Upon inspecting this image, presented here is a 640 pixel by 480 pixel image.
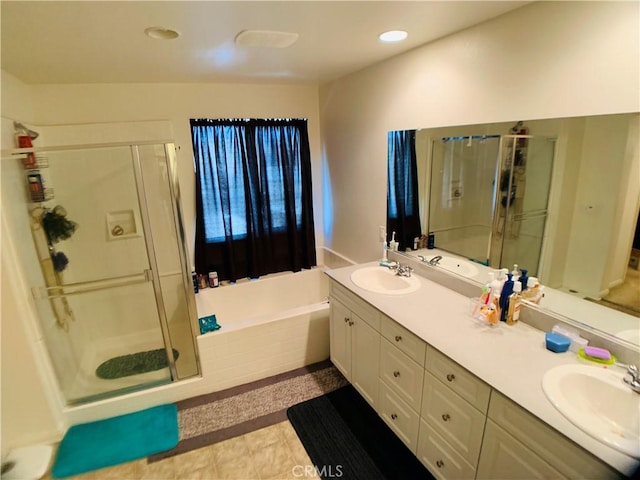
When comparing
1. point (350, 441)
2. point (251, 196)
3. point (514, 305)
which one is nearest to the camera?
point (514, 305)

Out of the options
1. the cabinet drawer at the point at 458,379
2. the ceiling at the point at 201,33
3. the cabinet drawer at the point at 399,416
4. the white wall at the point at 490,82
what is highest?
the ceiling at the point at 201,33

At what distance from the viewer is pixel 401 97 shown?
2.19 metres

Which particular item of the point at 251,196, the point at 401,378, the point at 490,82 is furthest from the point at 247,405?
the point at 490,82

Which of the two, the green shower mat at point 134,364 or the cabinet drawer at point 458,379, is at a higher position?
the cabinet drawer at point 458,379

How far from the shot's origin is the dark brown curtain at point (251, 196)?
2.95 metres

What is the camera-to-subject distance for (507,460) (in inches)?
46.3

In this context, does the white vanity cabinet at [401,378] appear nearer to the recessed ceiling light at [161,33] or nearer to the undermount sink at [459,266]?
the undermount sink at [459,266]

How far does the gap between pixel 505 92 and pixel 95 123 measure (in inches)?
113

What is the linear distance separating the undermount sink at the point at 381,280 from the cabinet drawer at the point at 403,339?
274 millimetres

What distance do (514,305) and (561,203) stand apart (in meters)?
0.51

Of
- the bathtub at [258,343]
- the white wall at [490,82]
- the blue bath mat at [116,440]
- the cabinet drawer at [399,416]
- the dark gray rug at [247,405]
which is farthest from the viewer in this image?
the bathtub at [258,343]

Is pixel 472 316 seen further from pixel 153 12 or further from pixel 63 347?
pixel 63 347

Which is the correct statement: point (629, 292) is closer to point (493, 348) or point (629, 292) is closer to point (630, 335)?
point (630, 335)

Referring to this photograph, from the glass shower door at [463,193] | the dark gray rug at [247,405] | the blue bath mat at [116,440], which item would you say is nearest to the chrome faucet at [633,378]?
the glass shower door at [463,193]
